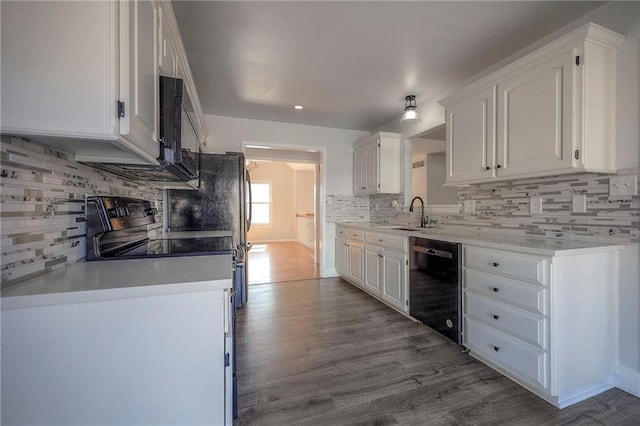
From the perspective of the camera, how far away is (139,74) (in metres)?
1.06

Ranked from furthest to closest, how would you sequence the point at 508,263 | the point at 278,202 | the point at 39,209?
the point at 278,202 < the point at 508,263 < the point at 39,209


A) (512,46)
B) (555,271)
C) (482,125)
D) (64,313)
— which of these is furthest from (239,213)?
(512,46)

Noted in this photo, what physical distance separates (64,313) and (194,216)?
2165 millimetres

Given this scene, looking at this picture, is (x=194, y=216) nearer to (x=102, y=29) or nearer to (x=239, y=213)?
(x=239, y=213)

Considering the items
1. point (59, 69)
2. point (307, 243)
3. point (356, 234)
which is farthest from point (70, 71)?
point (307, 243)

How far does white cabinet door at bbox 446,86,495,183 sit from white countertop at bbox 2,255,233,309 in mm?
1999

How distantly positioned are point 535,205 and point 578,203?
26 cm

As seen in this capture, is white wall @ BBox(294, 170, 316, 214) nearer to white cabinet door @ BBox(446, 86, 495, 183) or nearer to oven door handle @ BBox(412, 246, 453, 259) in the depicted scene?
oven door handle @ BBox(412, 246, 453, 259)

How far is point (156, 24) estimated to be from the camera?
4.22 ft

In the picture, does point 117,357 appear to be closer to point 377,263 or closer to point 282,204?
point 377,263

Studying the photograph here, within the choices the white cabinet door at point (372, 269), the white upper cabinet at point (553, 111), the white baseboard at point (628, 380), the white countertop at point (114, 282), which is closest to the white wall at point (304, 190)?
the white cabinet door at point (372, 269)

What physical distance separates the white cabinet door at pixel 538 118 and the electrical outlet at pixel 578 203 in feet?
1.07

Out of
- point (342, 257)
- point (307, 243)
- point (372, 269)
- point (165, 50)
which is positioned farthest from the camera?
point (307, 243)

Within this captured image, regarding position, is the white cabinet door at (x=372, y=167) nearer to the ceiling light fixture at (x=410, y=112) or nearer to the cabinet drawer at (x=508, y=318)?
the ceiling light fixture at (x=410, y=112)
